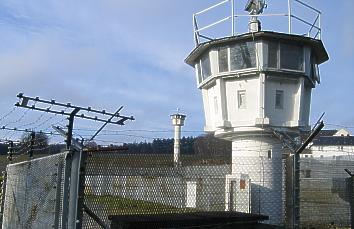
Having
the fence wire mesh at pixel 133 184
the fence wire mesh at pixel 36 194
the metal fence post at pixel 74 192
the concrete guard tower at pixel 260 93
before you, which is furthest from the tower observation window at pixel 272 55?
the metal fence post at pixel 74 192

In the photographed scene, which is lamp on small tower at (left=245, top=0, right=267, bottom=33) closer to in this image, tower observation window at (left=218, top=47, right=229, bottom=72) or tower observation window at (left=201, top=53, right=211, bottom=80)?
tower observation window at (left=218, top=47, right=229, bottom=72)

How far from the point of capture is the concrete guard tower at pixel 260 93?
16.5m

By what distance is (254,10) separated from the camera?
18.0 m

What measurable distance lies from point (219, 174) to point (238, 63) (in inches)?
158

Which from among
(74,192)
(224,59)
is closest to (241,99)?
(224,59)

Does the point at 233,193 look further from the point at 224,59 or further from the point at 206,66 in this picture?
the point at 206,66

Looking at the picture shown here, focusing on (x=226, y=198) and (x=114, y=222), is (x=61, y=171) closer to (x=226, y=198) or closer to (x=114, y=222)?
(x=114, y=222)

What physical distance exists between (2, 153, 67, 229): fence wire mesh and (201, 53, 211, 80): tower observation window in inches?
368

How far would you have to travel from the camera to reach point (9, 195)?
10734 millimetres

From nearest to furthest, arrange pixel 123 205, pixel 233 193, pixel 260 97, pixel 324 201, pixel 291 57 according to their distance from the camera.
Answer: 1. pixel 123 205
2. pixel 324 201
3. pixel 233 193
4. pixel 260 97
5. pixel 291 57

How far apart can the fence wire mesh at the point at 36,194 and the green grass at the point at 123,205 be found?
106 cm

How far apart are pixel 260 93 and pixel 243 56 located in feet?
4.78

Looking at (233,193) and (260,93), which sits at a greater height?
(260,93)

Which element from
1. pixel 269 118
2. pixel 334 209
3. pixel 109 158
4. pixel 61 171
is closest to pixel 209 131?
pixel 269 118
